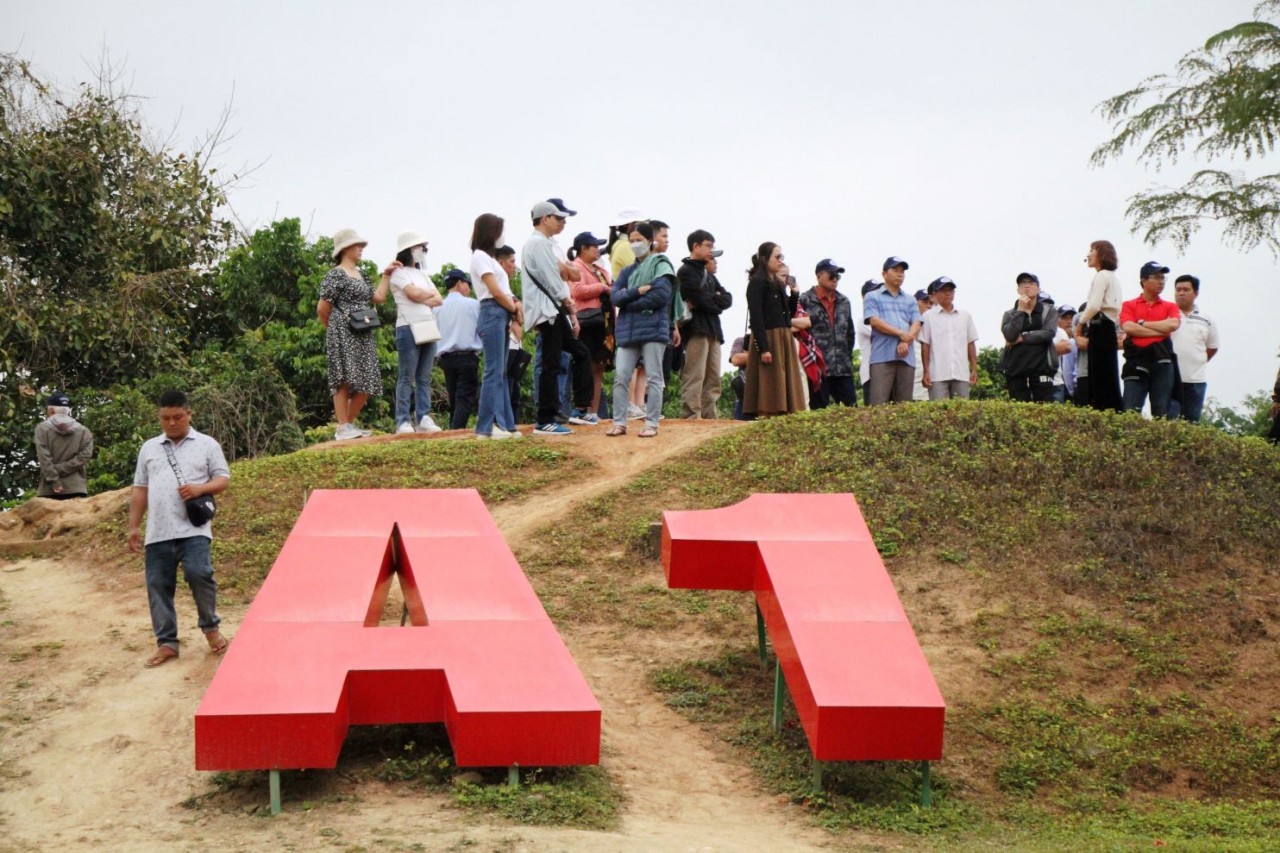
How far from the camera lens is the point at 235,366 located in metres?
20.7

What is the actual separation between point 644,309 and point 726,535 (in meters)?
4.52

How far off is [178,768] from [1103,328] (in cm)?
990

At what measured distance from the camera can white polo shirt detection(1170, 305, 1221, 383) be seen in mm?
15109

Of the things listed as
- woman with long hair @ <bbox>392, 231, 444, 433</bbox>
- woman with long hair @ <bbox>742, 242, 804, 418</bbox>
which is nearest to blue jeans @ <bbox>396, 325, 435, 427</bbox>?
woman with long hair @ <bbox>392, 231, 444, 433</bbox>

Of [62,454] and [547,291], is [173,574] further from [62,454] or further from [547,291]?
[62,454]

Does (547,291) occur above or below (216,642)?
above

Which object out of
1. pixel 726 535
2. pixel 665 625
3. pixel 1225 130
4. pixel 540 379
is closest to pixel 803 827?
pixel 726 535

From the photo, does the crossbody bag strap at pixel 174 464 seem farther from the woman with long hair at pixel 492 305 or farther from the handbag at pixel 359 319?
the handbag at pixel 359 319

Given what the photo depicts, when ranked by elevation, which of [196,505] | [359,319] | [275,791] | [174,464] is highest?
[359,319]

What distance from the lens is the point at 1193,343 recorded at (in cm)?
1511

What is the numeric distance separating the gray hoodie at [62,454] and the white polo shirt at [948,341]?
9095 millimetres

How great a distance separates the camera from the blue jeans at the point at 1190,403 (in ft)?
50.0

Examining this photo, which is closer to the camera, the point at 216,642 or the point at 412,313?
the point at 216,642

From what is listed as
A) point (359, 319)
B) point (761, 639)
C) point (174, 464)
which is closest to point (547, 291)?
point (359, 319)
